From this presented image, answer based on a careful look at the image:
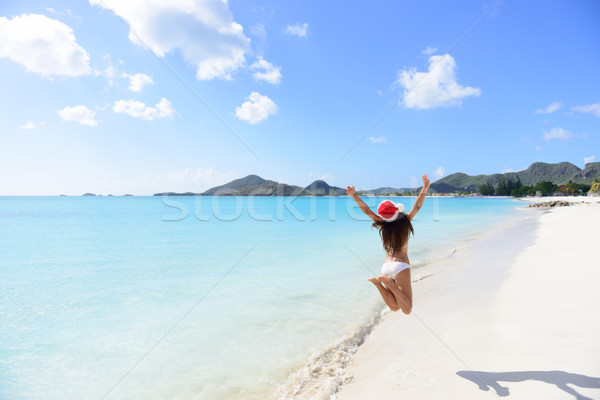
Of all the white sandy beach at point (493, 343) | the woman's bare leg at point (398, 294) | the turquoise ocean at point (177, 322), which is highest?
the woman's bare leg at point (398, 294)

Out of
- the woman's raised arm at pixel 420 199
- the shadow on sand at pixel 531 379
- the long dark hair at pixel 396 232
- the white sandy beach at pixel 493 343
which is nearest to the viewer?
the shadow on sand at pixel 531 379

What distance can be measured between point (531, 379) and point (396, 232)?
2166 mm

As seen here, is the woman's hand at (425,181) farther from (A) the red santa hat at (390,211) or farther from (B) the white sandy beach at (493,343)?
(B) the white sandy beach at (493,343)

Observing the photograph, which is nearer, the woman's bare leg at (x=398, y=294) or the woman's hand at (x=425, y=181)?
the woman's bare leg at (x=398, y=294)

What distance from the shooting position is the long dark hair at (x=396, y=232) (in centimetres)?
426

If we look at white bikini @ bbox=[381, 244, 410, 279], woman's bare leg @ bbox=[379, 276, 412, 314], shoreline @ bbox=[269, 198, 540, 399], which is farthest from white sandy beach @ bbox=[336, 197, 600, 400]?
white bikini @ bbox=[381, 244, 410, 279]

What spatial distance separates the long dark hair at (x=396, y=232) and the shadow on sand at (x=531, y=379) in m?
1.71

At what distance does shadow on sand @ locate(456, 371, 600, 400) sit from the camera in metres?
3.25

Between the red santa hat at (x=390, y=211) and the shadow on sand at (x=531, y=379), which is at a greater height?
the red santa hat at (x=390, y=211)

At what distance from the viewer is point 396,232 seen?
14.0ft

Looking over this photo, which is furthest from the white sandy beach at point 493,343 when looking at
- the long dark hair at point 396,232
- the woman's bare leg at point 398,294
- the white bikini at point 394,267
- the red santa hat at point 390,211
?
the red santa hat at point 390,211

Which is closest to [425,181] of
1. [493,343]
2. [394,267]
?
[394,267]

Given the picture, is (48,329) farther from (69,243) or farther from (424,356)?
(69,243)

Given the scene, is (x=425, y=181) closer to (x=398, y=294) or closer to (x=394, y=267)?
(x=394, y=267)
